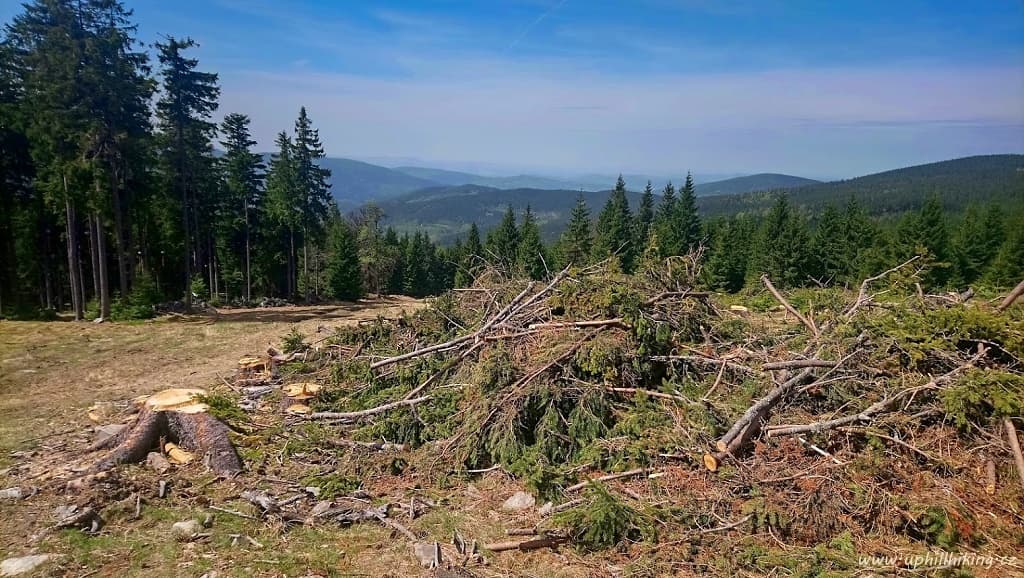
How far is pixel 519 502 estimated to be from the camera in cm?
591

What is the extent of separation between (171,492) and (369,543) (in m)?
2.64

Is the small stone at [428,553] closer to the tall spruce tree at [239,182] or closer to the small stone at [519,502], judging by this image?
Result: the small stone at [519,502]

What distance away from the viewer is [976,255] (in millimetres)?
42844

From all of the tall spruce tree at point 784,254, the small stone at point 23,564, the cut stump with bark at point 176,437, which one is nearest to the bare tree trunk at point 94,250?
the cut stump with bark at point 176,437

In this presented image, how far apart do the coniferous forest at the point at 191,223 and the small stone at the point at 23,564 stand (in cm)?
747

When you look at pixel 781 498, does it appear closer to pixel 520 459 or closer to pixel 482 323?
pixel 520 459

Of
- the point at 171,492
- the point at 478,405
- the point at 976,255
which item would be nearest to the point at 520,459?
the point at 478,405

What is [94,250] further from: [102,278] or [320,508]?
[320,508]

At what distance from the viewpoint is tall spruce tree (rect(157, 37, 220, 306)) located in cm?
2108

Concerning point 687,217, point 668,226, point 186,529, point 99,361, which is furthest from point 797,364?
point 687,217

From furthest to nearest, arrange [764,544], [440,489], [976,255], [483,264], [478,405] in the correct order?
[976,255], [483,264], [478,405], [440,489], [764,544]

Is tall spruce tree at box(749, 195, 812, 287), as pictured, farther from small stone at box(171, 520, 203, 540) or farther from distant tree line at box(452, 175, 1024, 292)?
small stone at box(171, 520, 203, 540)

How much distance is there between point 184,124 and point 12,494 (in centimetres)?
2065

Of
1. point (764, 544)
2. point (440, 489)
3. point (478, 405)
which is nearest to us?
point (764, 544)
